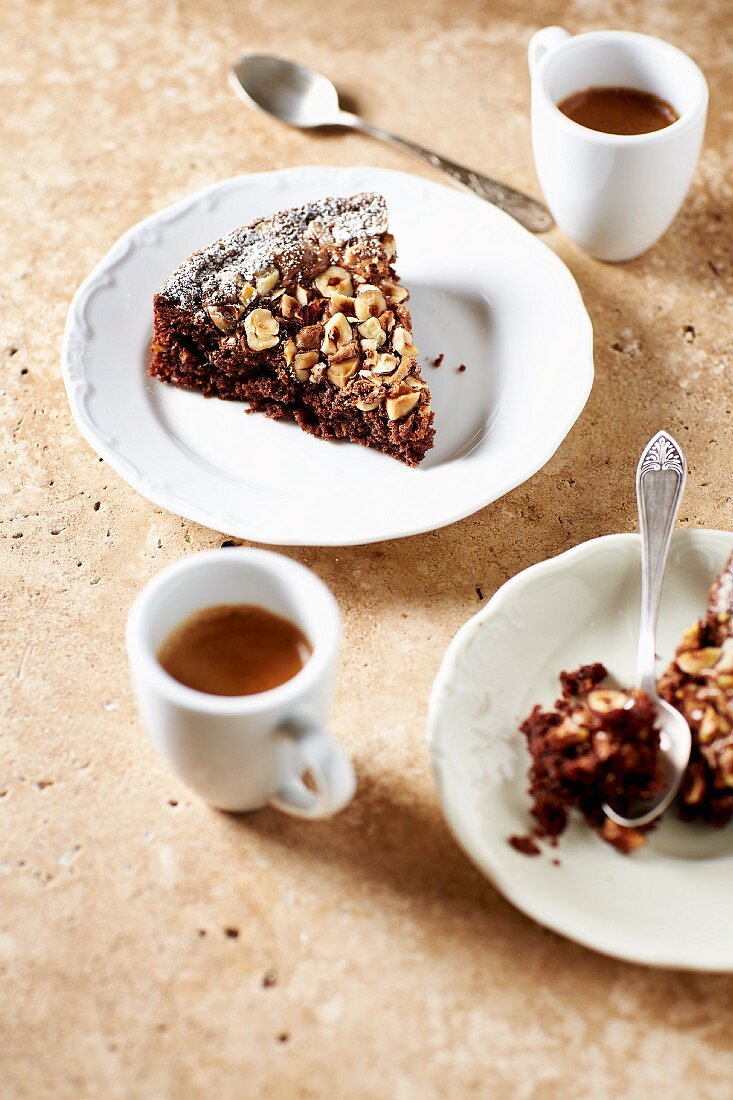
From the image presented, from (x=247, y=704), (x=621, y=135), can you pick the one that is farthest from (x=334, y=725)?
(x=621, y=135)

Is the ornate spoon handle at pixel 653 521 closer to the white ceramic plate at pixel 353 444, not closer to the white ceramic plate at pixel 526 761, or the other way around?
the white ceramic plate at pixel 526 761

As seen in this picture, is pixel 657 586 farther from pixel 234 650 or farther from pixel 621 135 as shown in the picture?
pixel 621 135

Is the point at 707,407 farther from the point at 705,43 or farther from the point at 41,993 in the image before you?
the point at 41,993

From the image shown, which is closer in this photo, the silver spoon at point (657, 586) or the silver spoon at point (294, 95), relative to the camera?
the silver spoon at point (657, 586)

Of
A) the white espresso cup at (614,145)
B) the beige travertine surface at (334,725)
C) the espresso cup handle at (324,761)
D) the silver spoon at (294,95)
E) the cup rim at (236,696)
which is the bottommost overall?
the beige travertine surface at (334,725)

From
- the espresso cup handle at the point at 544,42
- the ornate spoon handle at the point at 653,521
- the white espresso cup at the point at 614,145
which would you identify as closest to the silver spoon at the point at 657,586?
the ornate spoon handle at the point at 653,521

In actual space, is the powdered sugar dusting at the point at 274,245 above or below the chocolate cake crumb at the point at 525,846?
above
